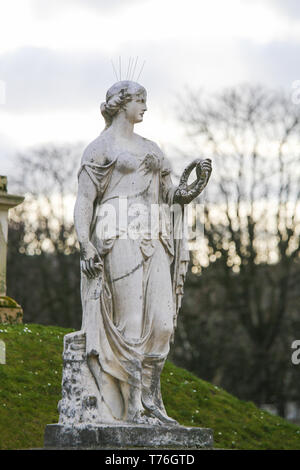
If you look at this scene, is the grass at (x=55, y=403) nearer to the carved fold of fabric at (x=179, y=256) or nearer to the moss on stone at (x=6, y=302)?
the moss on stone at (x=6, y=302)

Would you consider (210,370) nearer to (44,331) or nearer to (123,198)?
(44,331)

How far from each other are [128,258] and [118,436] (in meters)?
1.90

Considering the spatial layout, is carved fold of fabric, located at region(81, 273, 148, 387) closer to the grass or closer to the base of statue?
the base of statue

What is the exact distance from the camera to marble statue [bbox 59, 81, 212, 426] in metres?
9.72

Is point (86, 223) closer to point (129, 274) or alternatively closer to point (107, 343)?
point (129, 274)

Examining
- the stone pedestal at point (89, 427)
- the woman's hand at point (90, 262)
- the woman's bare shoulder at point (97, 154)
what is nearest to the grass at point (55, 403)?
the stone pedestal at point (89, 427)

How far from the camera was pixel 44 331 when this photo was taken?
1842 centimetres

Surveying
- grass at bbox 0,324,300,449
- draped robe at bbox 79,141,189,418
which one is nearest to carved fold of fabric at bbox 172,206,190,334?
draped robe at bbox 79,141,189,418

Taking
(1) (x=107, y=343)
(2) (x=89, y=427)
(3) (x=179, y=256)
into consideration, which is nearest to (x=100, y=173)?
(3) (x=179, y=256)

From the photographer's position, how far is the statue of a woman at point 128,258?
978 cm

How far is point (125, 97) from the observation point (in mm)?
10570

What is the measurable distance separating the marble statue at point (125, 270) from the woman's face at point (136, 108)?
1 cm

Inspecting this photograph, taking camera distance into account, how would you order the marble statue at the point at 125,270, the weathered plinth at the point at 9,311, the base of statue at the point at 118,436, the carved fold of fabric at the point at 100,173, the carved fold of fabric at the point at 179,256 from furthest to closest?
the weathered plinth at the point at 9,311 → the carved fold of fabric at the point at 179,256 → the carved fold of fabric at the point at 100,173 → the marble statue at the point at 125,270 → the base of statue at the point at 118,436
